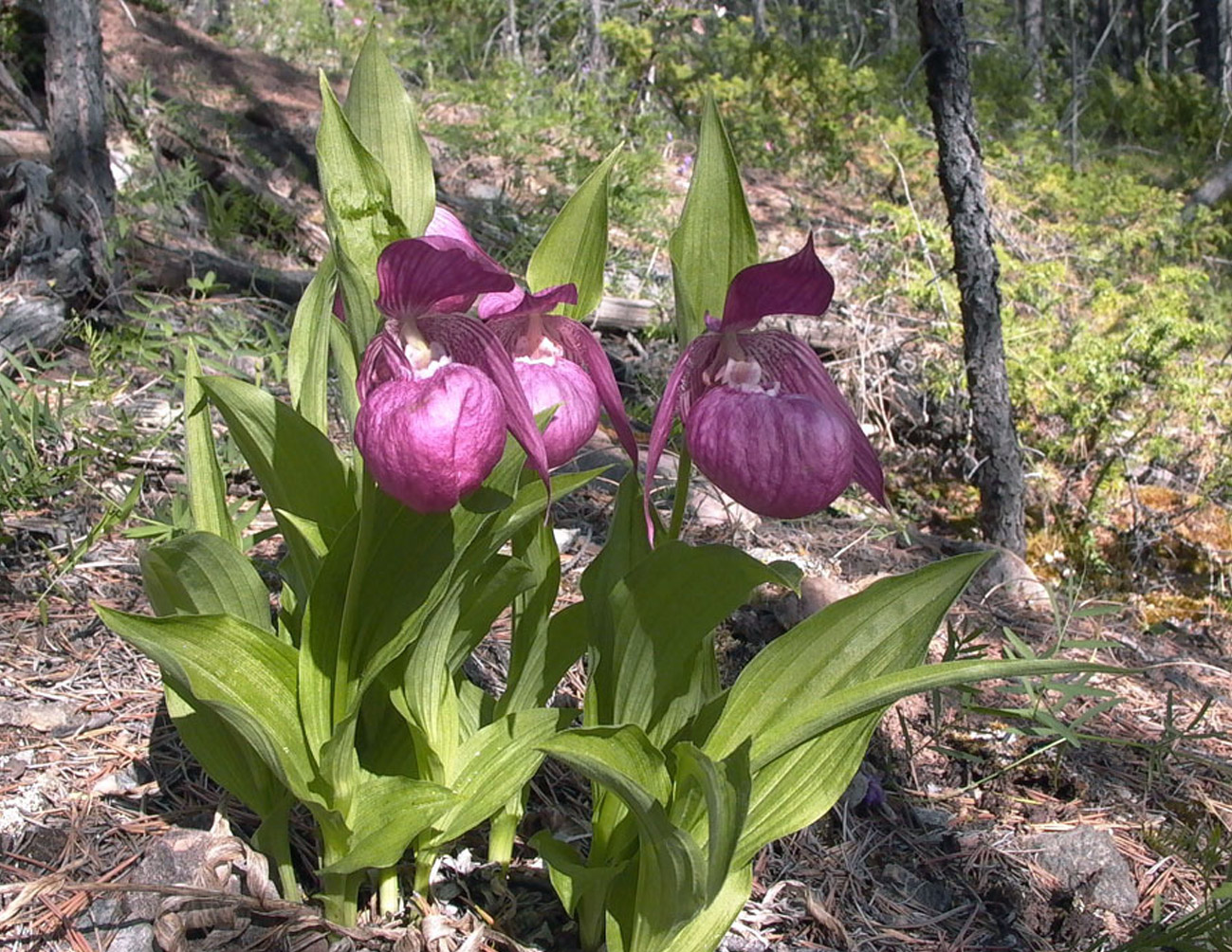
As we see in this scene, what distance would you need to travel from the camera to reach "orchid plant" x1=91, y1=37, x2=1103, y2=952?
3.61ft

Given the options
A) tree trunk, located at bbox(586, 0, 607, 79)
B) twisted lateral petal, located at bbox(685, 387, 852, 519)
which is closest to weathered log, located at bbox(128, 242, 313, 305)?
twisted lateral petal, located at bbox(685, 387, 852, 519)

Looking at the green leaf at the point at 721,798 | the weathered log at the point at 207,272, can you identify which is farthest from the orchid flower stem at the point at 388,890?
the weathered log at the point at 207,272

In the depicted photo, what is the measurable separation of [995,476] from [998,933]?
1.76 metres

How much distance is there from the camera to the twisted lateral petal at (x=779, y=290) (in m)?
1.13

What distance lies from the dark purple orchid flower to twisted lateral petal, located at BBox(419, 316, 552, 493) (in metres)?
0.07

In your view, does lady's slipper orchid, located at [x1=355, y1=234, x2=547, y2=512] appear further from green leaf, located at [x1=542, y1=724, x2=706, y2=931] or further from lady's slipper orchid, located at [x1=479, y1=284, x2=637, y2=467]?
green leaf, located at [x1=542, y1=724, x2=706, y2=931]

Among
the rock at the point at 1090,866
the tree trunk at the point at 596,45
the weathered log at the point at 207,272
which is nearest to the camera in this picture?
the rock at the point at 1090,866

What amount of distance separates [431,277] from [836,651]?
26.2 inches

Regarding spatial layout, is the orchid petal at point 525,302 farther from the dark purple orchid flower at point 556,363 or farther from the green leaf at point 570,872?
the green leaf at point 570,872

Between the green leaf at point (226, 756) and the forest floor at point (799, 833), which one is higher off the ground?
the green leaf at point (226, 756)

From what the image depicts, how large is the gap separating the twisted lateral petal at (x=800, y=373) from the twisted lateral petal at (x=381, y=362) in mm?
432

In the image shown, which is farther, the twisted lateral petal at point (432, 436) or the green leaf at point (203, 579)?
the green leaf at point (203, 579)

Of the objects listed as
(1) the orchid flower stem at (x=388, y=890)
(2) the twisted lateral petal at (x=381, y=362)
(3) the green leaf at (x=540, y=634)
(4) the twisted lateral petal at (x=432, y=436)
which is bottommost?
(1) the orchid flower stem at (x=388, y=890)

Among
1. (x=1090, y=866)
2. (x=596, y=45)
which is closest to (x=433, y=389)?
(x=1090, y=866)
